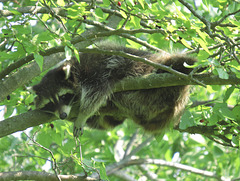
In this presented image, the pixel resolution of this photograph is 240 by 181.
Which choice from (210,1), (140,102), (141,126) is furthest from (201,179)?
(210,1)

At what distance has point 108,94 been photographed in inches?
149

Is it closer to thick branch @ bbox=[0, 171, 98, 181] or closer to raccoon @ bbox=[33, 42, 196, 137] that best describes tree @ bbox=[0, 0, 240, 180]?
thick branch @ bbox=[0, 171, 98, 181]

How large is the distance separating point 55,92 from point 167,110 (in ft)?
4.60

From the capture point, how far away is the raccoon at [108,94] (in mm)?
3803

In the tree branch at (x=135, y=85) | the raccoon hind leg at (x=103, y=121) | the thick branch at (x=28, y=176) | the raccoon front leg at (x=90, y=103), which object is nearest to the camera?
the tree branch at (x=135, y=85)

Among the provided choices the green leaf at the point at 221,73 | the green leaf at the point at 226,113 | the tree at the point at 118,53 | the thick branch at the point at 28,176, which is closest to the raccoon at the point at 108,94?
the tree at the point at 118,53

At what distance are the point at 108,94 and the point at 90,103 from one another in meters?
0.23

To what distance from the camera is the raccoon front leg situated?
12.4ft

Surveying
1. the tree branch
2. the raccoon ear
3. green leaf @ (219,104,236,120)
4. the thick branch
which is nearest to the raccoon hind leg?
the raccoon ear

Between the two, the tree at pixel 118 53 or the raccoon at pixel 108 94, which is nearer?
the tree at pixel 118 53

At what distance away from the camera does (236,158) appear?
528 cm

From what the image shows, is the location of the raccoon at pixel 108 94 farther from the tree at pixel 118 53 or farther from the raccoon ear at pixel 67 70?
the tree at pixel 118 53

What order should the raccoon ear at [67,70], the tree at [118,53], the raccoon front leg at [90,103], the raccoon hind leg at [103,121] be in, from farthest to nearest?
the raccoon hind leg at [103,121]
the raccoon ear at [67,70]
the raccoon front leg at [90,103]
the tree at [118,53]

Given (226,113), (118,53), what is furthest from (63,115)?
(226,113)
